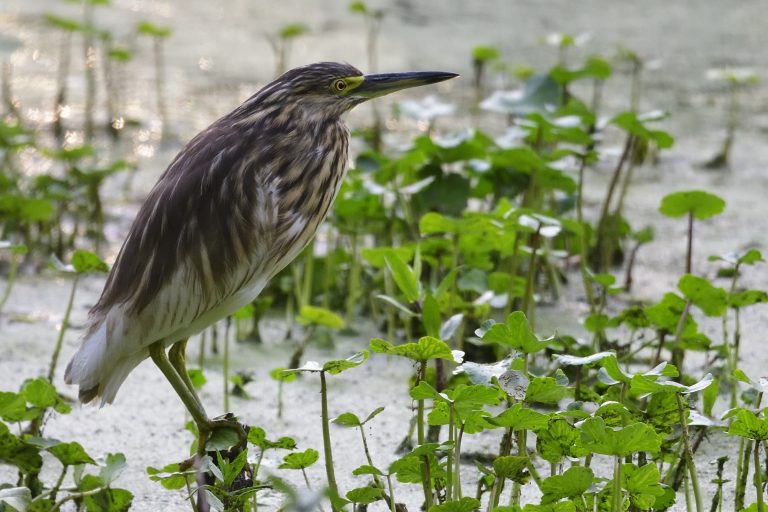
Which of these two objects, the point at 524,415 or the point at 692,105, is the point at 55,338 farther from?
the point at 692,105

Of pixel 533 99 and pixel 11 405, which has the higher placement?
pixel 533 99

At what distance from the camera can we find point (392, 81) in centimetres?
293

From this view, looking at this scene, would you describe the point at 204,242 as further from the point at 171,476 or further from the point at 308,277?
the point at 308,277

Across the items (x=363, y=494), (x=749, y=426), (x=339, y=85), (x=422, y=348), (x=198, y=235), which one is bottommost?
(x=363, y=494)

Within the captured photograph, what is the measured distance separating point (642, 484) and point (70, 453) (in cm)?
101

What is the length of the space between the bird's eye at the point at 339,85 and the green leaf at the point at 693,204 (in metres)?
0.79

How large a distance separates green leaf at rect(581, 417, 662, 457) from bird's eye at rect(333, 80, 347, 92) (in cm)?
112

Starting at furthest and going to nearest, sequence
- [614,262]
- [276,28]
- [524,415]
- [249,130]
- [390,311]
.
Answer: [276,28], [614,262], [390,311], [249,130], [524,415]

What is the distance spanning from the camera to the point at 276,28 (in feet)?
21.6

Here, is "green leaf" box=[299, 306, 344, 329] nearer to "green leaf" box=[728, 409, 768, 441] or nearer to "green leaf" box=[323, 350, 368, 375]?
"green leaf" box=[323, 350, 368, 375]

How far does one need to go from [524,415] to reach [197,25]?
4977 millimetres

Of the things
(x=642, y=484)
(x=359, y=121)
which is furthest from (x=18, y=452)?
(x=359, y=121)

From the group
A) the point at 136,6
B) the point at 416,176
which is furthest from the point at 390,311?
the point at 136,6

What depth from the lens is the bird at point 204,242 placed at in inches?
102
